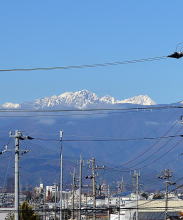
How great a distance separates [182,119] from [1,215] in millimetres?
102900

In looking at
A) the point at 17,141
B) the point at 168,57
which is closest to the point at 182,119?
the point at 17,141

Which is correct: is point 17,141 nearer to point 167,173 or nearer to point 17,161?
point 17,161

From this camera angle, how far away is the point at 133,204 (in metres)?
144

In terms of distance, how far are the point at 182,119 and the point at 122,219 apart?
283 ft

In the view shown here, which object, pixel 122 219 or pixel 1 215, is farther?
pixel 1 215

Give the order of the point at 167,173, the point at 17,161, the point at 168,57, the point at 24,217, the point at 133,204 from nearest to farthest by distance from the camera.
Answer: the point at 168,57 < the point at 17,161 < the point at 24,217 < the point at 167,173 < the point at 133,204

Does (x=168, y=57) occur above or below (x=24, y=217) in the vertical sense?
above

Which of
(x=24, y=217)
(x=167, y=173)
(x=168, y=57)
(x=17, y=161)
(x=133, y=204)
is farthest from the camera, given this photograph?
(x=133, y=204)

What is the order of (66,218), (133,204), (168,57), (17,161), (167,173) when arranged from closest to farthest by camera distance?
(168,57), (17,161), (167,173), (133,204), (66,218)

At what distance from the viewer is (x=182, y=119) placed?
6259cm

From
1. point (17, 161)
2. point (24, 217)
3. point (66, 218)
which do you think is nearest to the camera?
point (17, 161)

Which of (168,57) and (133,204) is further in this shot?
(133,204)

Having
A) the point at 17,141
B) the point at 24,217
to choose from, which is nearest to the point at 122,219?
the point at 24,217

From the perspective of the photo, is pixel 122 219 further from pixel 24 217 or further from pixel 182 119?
pixel 182 119
